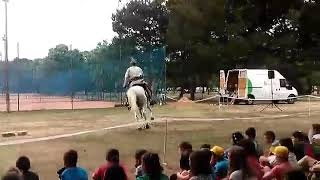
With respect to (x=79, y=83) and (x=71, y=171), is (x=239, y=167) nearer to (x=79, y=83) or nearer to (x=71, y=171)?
(x=71, y=171)

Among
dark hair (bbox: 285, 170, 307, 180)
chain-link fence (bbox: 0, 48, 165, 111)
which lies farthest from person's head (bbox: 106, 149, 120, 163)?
chain-link fence (bbox: 0, 48, 165, 111)

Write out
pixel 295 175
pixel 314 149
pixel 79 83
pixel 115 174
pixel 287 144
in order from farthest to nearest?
pixel 79 83
pixel 314 149
pixel 287 144
pixel 115 174
pixel 295 175

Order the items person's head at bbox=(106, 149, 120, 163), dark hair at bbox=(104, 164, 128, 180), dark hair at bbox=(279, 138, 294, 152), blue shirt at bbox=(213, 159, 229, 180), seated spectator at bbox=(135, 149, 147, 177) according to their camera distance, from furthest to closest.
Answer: dark hair at bbox=(279, 138, 294, 152), seated spectator at bbox=(135, 149, 147, 177), blue shirt at bbox=(213, 159, 229, 180), person's head at bbox=(106, 149, 120, 163), dark hair at bbox=(104, 164, 128, 180)

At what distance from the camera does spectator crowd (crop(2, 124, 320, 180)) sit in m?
5.16

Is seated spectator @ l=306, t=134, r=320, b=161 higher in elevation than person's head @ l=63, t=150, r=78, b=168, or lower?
lower

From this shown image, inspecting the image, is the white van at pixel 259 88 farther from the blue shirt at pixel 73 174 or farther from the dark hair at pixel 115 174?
the dark hair at pixel 115 174

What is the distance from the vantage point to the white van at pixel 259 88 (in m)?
35.7

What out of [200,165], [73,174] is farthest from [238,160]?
[73,174]

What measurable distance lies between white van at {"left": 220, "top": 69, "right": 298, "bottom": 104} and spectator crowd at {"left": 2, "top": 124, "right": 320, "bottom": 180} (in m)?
27.0

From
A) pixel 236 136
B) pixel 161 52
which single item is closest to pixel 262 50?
pixel 161 52

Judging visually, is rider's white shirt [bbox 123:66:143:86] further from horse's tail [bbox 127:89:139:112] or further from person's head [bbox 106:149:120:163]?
person's head [bbox 106:149:120:163]

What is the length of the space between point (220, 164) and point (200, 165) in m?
1.52

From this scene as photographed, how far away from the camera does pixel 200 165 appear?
202 inches

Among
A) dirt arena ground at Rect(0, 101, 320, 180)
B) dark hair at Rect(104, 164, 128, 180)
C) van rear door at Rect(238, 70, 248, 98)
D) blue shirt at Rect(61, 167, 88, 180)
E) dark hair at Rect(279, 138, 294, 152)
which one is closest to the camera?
dark hair at Rect(104, 164, 128, 180)
